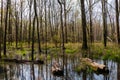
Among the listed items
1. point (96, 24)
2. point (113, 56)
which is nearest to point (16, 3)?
point (113, 56)

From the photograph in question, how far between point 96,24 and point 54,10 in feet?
131

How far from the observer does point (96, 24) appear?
86625 millimetres

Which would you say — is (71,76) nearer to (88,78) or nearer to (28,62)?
(88,78)

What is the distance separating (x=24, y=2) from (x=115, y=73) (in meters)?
37.3

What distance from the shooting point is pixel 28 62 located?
16531 mm

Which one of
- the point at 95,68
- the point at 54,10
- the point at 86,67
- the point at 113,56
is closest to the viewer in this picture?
the point at 95,68

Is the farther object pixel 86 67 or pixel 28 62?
pixel 28 62

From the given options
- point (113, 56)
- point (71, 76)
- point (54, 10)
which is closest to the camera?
point (71, 76)

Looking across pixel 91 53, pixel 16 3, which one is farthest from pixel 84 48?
pixel 16 3

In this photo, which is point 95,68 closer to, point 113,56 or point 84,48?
point 113,56

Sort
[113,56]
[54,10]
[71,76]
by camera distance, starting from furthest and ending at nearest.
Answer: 1. [54,10]
2. [113,56]
3. [71,76]

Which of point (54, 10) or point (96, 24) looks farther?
point (96, 24)

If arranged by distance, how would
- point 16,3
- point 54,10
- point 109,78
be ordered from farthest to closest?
point 54,10 < point 16,3 < point 109,78

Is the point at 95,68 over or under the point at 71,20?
under
